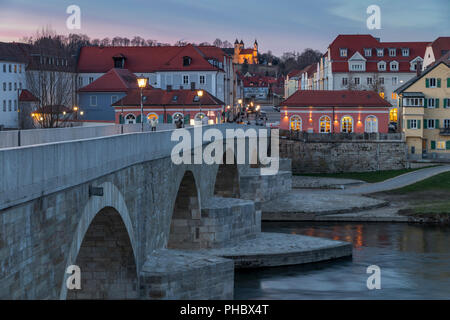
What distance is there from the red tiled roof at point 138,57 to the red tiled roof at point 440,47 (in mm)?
34864

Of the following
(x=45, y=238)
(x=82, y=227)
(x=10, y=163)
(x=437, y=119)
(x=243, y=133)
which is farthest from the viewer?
(x=437, y=119)

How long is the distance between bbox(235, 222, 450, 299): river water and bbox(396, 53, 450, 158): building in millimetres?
36355

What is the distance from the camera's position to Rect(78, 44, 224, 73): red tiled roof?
105 m

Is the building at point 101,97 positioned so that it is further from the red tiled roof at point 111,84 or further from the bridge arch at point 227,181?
the bridge arch at point 227,181

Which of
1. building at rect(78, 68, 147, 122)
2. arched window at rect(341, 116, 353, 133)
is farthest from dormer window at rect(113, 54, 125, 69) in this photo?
arched window at rect(341, 116, 353, 133)

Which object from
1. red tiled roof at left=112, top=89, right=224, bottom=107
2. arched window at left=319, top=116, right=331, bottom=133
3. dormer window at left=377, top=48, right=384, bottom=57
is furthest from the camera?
dormer window at left=377, top=48, right=384, bottom=57

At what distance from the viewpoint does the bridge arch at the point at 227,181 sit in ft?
187

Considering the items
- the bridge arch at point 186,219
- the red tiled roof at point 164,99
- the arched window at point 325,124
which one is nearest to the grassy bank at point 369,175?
the arched window at point 325,124

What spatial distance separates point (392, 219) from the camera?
2282 inches

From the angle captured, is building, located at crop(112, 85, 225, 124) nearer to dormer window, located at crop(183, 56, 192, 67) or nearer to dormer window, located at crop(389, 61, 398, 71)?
dormer window, located at crop(183, 56, 192, 67)

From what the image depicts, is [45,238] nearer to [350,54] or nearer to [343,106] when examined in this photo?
[343,106]

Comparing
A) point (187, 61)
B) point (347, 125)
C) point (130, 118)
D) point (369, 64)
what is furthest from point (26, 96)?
point (369, 64)

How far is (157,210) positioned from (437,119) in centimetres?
6464
